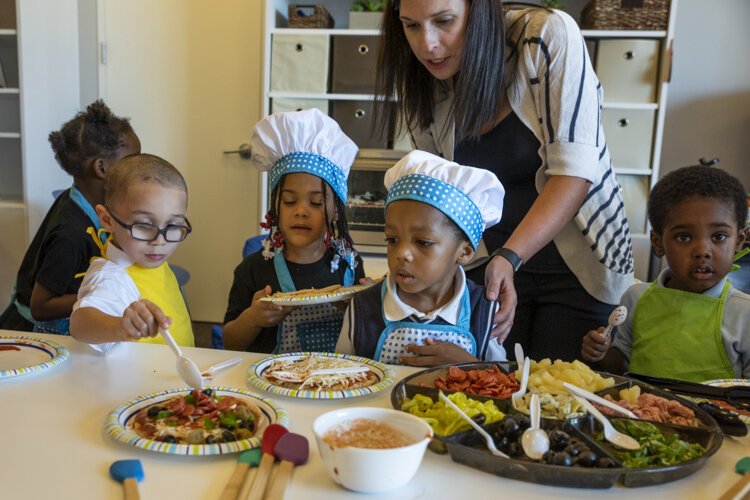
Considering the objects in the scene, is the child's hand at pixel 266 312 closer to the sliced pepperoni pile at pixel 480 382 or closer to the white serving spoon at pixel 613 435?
the sliced pepperoni pile at pixel 480 382

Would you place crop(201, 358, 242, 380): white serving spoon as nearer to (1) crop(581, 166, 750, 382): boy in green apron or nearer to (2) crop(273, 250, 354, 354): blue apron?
(2) crop(273, 250, 354, 354): blue apron

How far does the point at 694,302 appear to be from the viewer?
1.58 metres

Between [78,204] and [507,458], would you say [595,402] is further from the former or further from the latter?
[78,204]

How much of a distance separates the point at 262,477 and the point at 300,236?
1011 millimetres

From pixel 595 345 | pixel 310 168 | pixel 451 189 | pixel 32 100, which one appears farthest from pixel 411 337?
pixel 32 100

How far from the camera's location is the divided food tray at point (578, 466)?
74 cm

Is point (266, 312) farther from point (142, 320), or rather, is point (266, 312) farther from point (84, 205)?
point (84, 205)

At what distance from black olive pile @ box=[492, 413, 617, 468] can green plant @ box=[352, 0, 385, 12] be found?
10.4 feet

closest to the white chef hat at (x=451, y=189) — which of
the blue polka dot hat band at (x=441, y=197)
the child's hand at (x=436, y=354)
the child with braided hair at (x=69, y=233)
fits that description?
the blue polka dot hat band at (x=441, y=197)

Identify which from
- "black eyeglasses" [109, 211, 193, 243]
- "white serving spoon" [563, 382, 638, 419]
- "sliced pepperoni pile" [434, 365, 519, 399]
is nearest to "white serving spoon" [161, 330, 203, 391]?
"sliced pepperoni pile" [434, 365, 519, 399]

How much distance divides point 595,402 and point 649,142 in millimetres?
2833

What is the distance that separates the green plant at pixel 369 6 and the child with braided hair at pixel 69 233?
1746mm

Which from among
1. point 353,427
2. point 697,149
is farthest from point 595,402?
point 697,149

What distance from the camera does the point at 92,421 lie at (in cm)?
91
